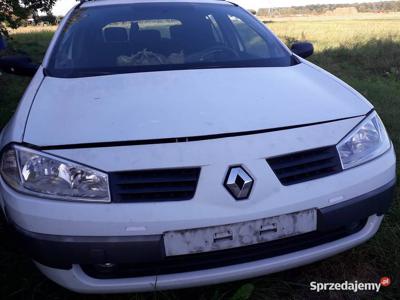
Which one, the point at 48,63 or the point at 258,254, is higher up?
the point at 48,63

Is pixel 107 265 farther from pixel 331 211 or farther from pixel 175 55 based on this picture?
pixel 175 55

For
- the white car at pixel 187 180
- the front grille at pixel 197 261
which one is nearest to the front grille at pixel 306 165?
the white car at pixel 187 180

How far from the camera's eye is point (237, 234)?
54.7 inches

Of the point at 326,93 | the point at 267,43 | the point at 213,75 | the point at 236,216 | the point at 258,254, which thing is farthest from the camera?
the point at 267,43

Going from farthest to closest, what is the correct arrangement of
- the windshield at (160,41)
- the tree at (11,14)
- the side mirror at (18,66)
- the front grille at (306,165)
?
the tree at (11,14)
the side mirror at (18,66)
the windshield at (160,41)
the front grille at (306,165)

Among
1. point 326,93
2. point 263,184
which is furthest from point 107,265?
point 326,93

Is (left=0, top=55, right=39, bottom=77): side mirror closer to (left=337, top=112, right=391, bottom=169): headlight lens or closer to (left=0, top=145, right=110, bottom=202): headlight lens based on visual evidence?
(left=0, top=145, right=110, bottom=202): headlight lens

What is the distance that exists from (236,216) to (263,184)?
151mm

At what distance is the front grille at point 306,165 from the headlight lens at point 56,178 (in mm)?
633

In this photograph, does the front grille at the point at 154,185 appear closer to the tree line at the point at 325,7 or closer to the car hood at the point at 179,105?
the car hood at the point at 179,105

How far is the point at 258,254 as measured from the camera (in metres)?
1.48

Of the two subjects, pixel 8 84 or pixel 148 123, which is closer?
pixel 148 123

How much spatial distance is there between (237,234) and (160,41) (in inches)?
57.1

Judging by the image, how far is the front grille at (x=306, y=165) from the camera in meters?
1.45
